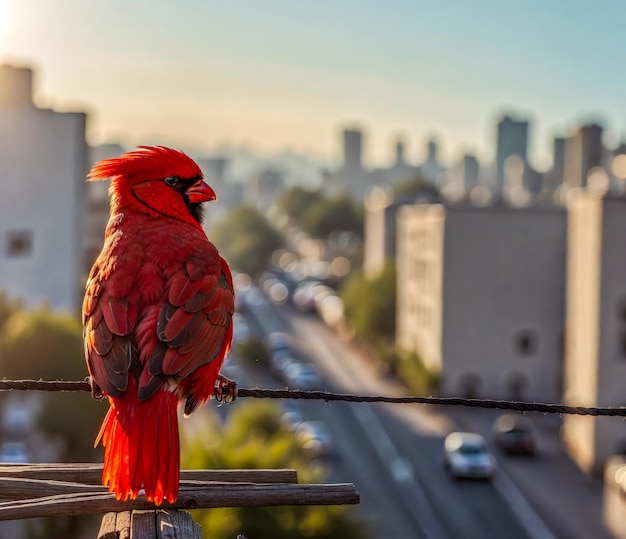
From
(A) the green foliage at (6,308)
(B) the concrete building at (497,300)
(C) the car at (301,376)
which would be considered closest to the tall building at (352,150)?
(C) the car at (301,376)

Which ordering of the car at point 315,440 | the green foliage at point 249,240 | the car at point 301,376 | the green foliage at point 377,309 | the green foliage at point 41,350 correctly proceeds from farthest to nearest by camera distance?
1. the green foliage at point 249,240
2. the green foliage at point 377,309
3. the car at point 301,376
4. the car at point 315,440
5. the green foliage at point 41,350

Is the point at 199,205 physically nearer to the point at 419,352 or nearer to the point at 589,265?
the point at 589,265

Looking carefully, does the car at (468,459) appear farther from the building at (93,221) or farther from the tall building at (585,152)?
the tall building at (585,152)

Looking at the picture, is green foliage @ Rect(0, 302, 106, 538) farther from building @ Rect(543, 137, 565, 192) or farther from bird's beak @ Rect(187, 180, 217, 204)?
building @ Rect(543, 137, 565, 192)

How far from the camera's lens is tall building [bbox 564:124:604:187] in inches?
2712

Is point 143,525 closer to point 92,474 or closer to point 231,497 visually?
point 231,497

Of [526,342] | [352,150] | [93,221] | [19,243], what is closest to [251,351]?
[93,221]

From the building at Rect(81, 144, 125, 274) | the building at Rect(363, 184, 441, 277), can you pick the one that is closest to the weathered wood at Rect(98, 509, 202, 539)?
the building at Rect(81, 144, 125, 274)

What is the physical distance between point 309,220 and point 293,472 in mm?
99232

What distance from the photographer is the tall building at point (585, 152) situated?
68875 mm

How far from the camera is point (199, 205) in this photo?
6137mm

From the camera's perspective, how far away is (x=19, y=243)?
38.9 m

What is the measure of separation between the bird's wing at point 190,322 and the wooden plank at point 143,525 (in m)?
0.49

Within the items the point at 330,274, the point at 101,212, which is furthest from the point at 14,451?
the point at 330,274
